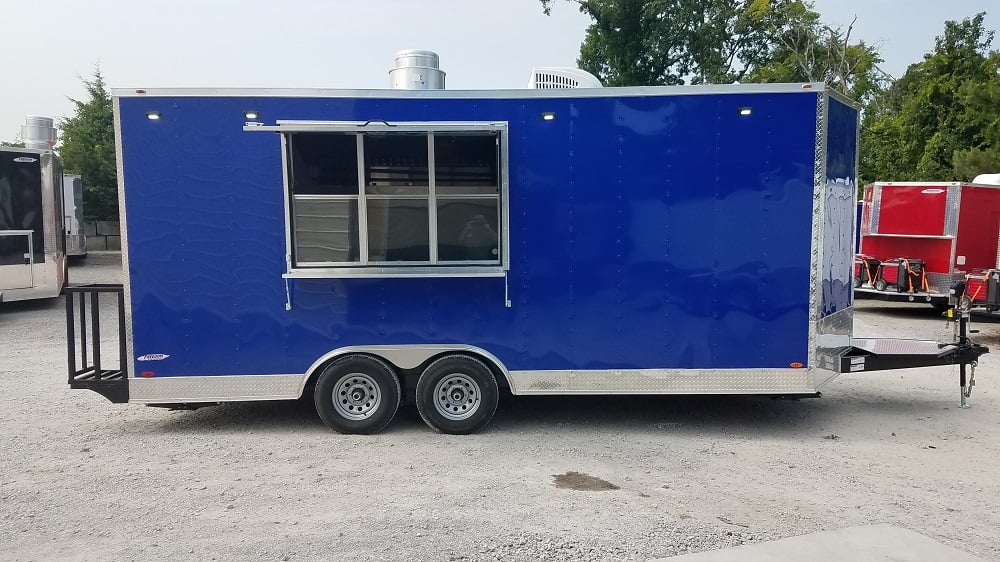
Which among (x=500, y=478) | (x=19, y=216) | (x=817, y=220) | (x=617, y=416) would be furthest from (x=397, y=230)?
(x=19, y=216)

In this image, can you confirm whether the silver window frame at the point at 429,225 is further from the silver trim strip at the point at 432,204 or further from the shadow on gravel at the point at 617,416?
the shadow on gravel at the point at 617,416

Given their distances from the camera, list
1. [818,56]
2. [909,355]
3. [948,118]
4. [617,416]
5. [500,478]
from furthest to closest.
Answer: [818,56], [948,118], [617,416], [909,355], [500,478]

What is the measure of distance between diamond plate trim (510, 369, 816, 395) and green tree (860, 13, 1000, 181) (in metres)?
19.4

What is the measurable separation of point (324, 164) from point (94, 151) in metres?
27.9

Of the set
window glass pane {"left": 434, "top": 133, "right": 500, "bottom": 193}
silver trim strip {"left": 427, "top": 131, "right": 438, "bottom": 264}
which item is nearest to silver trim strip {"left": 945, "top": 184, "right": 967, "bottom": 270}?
window glass pane {"left": 434, "top": 133, "right": 500, "bottom": 193}

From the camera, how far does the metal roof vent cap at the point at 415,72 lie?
6.60 m

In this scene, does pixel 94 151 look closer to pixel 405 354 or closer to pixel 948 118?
pixel 405 354

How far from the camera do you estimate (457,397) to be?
6.20m

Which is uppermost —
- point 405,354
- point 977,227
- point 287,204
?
point 287,204

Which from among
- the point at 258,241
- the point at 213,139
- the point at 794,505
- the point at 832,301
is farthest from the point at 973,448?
the point at 213,139

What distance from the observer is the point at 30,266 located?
13297mm

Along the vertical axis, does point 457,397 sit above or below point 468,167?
below

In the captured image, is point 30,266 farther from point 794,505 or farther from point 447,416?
point 794,505

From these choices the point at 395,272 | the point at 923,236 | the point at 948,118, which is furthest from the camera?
the point at 948,118
